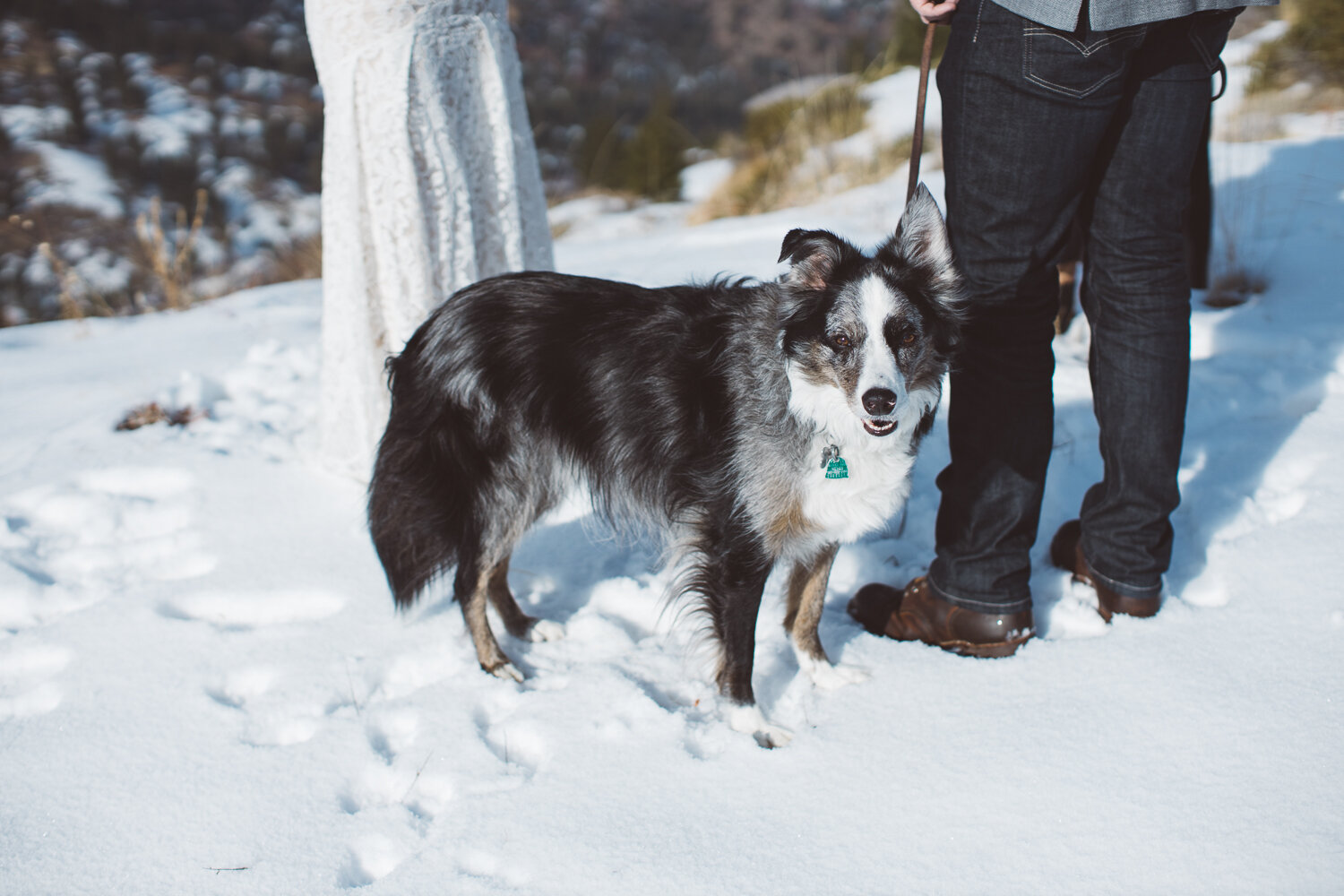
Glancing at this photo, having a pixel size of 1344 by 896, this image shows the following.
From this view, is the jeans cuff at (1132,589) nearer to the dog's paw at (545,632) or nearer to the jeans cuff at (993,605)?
the jeans cuff at (993,605)

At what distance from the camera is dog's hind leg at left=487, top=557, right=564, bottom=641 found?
2.61 metres

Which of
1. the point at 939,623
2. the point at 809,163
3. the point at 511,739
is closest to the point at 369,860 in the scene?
the point at 511,739

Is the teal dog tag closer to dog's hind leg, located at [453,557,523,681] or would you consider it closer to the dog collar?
the dog collar

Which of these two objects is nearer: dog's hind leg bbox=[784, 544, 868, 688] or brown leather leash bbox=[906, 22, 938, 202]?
brown leather leash bbox=[906, 22, 938, 202]

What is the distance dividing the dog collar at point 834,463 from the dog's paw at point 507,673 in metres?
1.06

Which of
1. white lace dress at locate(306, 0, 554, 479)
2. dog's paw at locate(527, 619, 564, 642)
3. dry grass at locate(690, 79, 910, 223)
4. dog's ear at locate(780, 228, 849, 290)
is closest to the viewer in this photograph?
dog's ear at locate(780, 228, 849, 290)

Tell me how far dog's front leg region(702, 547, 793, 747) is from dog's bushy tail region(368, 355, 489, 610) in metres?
0.73

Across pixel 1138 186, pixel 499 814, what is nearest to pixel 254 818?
pixel 499 814

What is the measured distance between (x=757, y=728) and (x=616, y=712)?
368mm

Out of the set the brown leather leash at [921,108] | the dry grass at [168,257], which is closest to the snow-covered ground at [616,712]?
the brown leather leash at [921,108]

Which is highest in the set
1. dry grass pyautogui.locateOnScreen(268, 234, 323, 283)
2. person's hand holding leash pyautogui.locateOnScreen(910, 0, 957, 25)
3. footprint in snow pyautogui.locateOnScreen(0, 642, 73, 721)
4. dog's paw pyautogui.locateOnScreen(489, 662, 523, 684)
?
person's hand holding leash pyautogui.locateOnScreen(910, 0, 957, 25)

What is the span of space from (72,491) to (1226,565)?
13.3 ft

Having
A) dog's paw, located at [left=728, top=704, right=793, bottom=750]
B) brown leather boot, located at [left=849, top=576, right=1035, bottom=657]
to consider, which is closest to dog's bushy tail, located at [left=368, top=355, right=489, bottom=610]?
dog's paw, located at [left=728, top=704, right=793, bottom=750]

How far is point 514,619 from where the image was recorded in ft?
8.63
